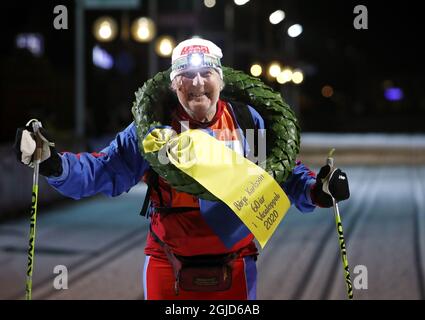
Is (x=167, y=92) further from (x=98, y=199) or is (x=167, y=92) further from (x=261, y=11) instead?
(x=261, y=11)

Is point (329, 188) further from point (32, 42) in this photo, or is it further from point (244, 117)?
point (32, 42)

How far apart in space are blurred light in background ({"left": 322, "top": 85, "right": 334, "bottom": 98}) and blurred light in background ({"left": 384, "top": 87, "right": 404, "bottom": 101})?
1919 cm

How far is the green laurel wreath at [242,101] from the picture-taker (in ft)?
11.8

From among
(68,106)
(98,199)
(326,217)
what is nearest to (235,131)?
(326,217)

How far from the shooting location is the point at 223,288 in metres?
3.84

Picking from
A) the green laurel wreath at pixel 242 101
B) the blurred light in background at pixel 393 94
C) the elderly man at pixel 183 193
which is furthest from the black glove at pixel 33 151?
the blurred light in background at pixel 393 94

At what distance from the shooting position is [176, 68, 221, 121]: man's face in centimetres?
368

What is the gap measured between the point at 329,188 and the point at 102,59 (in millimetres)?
35074

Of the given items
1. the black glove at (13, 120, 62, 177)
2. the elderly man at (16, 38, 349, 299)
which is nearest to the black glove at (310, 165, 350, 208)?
the elderly man at (16, 38, 349, 299)

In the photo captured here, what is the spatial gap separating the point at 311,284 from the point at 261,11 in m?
66.6

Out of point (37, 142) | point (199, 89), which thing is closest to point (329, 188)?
point (199, 89)

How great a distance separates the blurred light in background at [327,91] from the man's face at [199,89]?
80.7 m

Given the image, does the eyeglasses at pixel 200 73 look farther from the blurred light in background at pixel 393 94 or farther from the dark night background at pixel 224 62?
the blurred light in background at pixel 393 94

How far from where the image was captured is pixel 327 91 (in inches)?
3327
